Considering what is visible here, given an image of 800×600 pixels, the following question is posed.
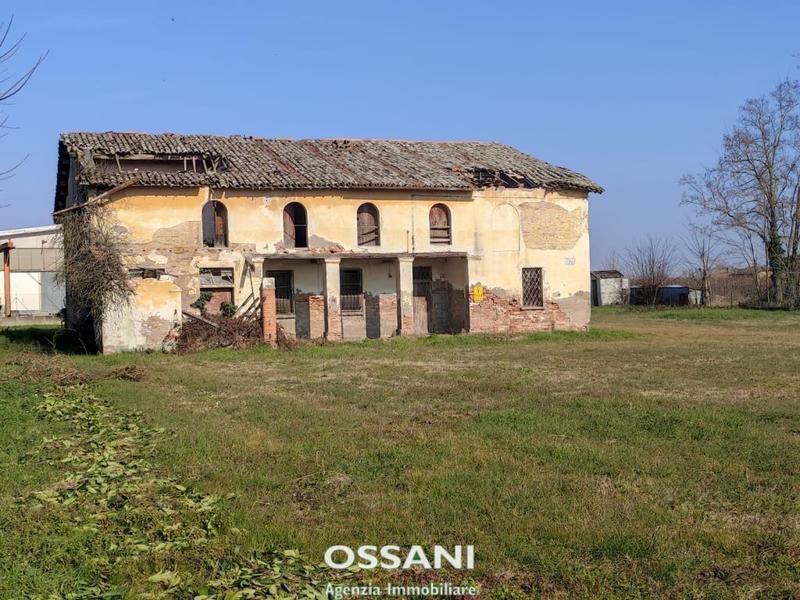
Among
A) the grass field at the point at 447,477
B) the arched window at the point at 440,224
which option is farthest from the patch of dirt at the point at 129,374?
the arched window at the point at 440,224

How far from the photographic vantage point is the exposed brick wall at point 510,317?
83.9 ft

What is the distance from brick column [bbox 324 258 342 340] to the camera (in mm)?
24062

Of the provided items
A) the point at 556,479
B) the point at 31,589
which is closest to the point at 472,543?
the point at 556,479

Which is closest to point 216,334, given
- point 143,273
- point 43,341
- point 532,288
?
point 143,273

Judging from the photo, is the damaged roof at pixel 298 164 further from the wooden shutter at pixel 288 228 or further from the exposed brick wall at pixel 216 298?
the exposed brick wall at pixel 216 298

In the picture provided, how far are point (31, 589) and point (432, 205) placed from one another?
70.6ft

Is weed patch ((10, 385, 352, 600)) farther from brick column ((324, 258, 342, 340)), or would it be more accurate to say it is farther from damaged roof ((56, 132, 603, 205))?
brick column ((324, 258, 342, 340))

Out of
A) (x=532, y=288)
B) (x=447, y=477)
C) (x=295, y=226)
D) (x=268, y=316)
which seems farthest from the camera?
(x=532, y=288)

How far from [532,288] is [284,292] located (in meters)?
7.96

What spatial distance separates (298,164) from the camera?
25062 mm

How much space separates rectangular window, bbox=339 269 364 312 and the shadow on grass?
7.81 meters

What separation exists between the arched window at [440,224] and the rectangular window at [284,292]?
4696mm

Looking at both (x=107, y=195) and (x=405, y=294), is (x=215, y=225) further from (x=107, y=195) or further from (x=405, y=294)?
(x=405, y=294)

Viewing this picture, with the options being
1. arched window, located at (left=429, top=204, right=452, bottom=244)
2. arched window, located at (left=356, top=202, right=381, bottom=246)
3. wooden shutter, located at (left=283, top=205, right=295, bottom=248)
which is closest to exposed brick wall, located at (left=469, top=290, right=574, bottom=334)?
arched window, located at (left=429, top=204, right=452, bottom=244)
